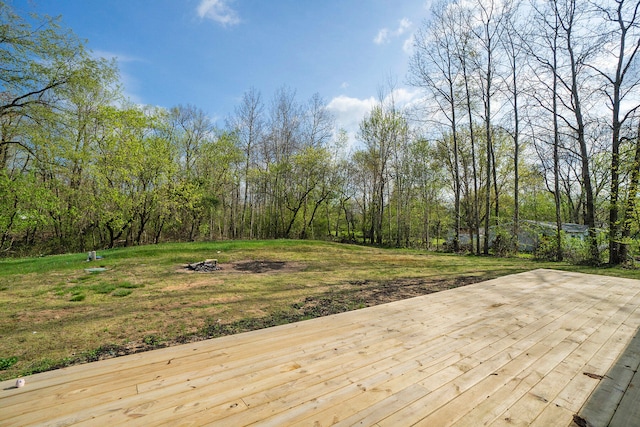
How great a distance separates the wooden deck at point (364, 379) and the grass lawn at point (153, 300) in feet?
2.76

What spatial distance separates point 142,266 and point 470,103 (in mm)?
16642

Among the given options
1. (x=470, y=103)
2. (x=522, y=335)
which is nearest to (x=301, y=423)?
(x=522, y=335)

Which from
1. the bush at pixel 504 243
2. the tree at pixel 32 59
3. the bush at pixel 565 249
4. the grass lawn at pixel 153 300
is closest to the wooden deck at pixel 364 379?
the grass lawn at pixel 153 300

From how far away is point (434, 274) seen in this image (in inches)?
286

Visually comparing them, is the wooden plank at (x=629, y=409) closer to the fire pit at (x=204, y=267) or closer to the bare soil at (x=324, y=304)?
the bare soil at (x=324, y=304)

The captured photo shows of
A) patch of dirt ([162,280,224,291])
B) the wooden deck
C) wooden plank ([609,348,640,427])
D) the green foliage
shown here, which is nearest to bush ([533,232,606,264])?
the wooden deck

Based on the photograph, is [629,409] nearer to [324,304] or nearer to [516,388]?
[516,388]

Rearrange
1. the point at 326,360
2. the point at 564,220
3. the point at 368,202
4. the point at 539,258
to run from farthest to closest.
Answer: the point at 564,220
the point at 368,202
the point at 539,258
the point at 326,360

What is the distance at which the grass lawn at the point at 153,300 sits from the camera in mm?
2809

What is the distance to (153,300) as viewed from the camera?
14.7 feet

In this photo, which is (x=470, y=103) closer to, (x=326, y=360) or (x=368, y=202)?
(x=368, y=202)

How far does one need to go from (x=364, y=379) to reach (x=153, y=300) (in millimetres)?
4030

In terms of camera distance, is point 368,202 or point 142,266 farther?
point 368,202

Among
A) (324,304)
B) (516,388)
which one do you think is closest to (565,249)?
(324,304)
